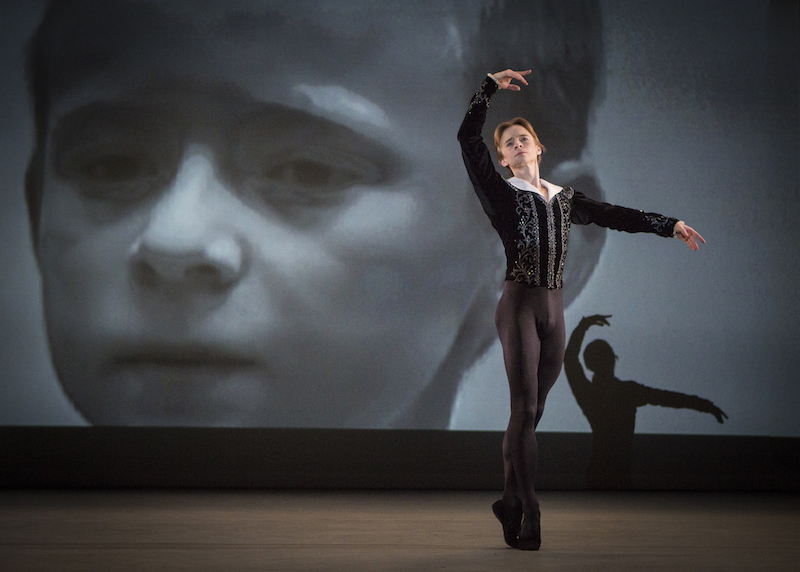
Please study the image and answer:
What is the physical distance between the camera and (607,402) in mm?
3543

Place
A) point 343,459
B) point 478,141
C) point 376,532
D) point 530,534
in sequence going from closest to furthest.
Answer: point 530,534 < point 478,141 < point 376,532 < point 343,459

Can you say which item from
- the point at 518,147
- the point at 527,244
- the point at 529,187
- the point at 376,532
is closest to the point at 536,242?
the point at 527,244

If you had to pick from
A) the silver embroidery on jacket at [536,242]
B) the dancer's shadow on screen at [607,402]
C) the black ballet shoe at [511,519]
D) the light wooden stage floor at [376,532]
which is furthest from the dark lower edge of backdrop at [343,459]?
the silver embroidery on jacket at [536,242]

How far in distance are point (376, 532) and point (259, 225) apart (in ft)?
5.74

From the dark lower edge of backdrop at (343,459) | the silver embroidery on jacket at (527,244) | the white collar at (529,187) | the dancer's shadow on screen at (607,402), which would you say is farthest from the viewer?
the dancer's shadow on screen at (607,402)

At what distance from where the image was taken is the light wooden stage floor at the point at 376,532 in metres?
1.81

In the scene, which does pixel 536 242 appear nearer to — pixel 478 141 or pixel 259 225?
pixel 478 141

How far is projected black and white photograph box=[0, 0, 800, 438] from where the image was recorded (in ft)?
11.3

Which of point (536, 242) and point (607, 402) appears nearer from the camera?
point (536, 242)

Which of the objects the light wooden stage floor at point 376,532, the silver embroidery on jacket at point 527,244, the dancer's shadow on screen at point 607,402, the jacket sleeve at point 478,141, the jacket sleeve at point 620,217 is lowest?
the light wooden stage floor at point 376,532

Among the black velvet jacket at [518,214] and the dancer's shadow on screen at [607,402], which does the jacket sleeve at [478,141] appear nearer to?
the black velvet jacket at [518,214]

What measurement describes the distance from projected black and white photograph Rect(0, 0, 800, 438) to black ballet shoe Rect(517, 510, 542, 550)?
1.48 m

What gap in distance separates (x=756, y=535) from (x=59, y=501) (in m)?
2.64

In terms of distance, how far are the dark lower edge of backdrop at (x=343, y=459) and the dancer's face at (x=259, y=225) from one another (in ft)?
0.37
